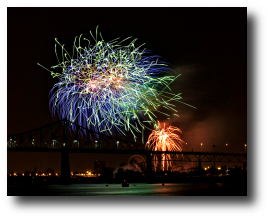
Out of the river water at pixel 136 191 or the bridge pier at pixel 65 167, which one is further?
the bridge pier at pixel 65 167

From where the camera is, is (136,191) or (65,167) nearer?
(136,191)

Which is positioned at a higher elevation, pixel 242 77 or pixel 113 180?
pixel 242 77

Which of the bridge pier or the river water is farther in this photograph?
the bridge pier
